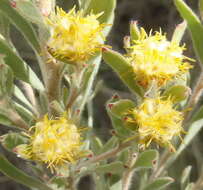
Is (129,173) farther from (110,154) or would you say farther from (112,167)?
(110,154)

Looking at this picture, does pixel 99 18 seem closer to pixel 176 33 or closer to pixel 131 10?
pixel 176 33

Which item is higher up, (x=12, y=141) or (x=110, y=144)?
(x=12, y=141)

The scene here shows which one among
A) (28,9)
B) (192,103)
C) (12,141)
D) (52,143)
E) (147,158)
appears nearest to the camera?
(28,9)

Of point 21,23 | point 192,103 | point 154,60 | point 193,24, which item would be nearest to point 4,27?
point 21,23

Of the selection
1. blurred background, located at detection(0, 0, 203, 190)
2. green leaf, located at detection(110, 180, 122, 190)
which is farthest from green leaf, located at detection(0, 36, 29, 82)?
blurred background, located at detection(0, 0, 203, 190)

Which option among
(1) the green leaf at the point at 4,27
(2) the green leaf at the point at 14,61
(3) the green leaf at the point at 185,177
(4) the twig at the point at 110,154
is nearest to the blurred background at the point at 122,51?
(3) the green leaf at the point at 185,177

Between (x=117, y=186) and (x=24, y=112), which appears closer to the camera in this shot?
(x=24, y=112)
